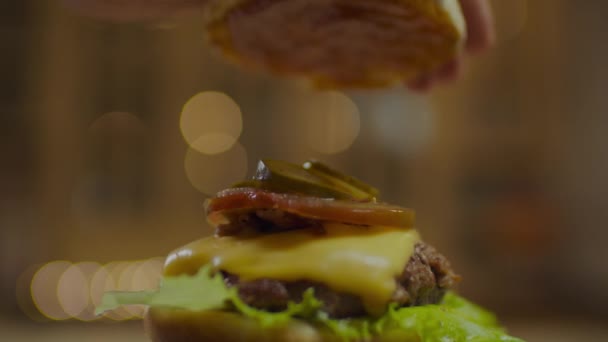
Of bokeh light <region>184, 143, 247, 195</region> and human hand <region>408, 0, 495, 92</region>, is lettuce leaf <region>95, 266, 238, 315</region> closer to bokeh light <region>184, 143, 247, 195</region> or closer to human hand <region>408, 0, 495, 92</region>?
human hand <region>408, 0, 495, 92</region>

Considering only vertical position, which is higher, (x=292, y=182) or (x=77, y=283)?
(x=292, y=182)

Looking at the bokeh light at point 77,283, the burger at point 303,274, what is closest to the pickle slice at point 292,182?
the burger at point 303,274

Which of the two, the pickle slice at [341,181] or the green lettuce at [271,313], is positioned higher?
the pickle slice at [341,181]

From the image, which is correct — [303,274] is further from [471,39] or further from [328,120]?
[328,120]

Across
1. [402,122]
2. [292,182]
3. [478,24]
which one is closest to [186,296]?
[292,182]

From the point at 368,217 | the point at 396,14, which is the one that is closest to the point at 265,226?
the point at 368,217

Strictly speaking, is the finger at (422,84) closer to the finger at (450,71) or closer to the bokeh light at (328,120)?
the finger at (450,71)

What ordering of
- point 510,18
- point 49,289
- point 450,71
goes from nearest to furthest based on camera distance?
point 450,71, point 49,289, point 510,18

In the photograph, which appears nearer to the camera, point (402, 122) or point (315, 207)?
point (315, 207)
